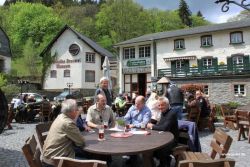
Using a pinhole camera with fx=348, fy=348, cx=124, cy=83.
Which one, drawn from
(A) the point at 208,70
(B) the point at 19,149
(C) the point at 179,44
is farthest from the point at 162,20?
(B) the point at 19,149

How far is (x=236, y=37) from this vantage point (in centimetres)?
3303

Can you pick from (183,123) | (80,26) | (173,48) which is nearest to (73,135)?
(183,123)

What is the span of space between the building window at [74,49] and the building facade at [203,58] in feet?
25.0

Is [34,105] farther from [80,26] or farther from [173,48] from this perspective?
[80,26]

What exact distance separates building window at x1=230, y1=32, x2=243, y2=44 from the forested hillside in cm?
2684

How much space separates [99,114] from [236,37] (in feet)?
93.9

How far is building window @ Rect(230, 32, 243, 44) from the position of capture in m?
32.8

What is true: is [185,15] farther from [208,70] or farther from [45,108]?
[45,108]

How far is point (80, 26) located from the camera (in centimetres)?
6781

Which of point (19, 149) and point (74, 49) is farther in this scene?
point (74, 49)

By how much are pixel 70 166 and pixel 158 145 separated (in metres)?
1.60

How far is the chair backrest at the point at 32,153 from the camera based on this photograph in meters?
4.64

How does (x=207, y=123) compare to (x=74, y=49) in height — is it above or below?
below

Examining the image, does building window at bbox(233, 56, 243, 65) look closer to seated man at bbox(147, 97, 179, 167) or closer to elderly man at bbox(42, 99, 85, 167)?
seated man at bbox(147, 97, 179, 167)
